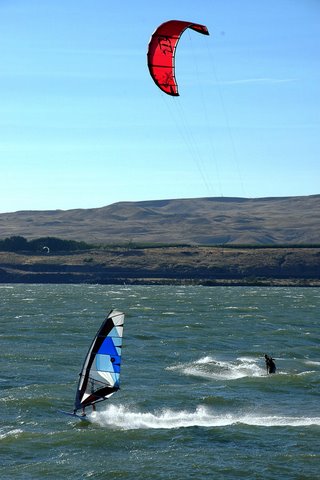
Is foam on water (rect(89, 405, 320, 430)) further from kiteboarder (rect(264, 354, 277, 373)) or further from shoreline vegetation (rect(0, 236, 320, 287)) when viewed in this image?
shoreline vegetation (rect(0, 236, 320, 287))

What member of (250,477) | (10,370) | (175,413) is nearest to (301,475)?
(250,477)

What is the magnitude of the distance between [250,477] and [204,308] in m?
63.8

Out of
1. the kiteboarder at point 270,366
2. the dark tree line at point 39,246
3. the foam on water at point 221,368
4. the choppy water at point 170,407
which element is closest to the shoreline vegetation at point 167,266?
the dark tree line at point 39,246

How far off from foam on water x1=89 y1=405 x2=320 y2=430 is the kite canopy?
40.4 feet

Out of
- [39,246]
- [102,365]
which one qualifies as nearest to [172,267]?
[39,246]

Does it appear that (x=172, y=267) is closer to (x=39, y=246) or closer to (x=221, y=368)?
(x=39, y=246)

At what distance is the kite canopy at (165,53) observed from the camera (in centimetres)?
3703

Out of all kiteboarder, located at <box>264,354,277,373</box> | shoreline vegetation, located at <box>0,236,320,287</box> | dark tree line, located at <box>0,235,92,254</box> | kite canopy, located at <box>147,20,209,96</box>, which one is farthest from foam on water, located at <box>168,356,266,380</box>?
dark tree line, located at <box>0,235,92,254</box>

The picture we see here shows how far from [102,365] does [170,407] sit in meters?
4.91

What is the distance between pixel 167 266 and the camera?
559ft

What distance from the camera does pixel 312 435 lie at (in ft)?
97.2

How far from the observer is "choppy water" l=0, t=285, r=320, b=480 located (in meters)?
26.5

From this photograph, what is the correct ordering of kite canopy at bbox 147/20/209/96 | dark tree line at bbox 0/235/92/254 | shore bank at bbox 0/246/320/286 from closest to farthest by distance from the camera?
kite canopy at bbox 147/20/209/96, shore bank at bbox 0/246/320/286, dark tree line at bbox 0/235/92/254

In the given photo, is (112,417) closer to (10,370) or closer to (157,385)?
(157,385)
